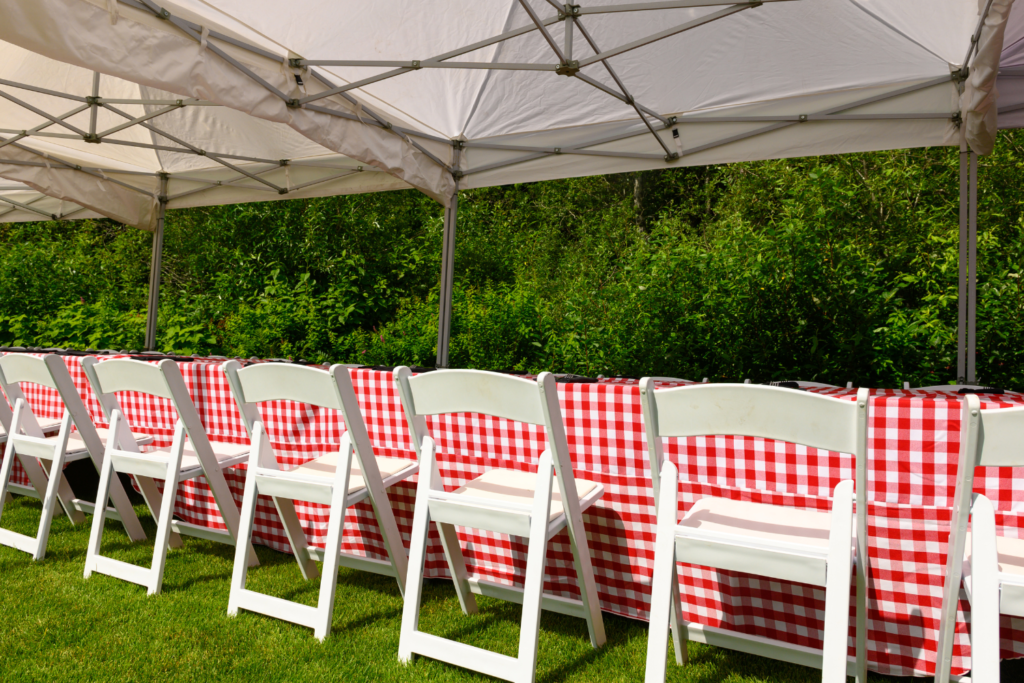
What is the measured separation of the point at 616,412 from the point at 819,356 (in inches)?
156

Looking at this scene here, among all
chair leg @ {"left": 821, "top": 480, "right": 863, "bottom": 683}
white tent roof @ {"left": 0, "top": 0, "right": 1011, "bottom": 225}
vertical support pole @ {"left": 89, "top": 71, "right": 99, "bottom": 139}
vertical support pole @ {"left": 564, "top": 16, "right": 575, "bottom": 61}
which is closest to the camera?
chair leg @ {"left": 821, "top": 480, "right": 863, "bottom": 683}

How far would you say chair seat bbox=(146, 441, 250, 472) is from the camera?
249 cm

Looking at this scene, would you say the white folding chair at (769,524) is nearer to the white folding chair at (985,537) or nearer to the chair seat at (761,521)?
the chair seat at (761,521)

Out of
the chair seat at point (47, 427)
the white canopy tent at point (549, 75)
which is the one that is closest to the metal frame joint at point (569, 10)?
the white canopy tent at point (549, 75)

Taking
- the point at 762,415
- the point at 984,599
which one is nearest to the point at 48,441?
the point at 762,415

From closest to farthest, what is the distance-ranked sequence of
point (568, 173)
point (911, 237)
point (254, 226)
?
point (568, 173) < point (911, 237) < point (254, 226)

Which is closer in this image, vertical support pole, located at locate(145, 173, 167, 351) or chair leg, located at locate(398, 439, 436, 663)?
chair leg, located at locate(398, 439, 436, 663)

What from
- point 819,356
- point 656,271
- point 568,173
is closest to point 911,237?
point 819,356

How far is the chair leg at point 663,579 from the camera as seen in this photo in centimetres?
145

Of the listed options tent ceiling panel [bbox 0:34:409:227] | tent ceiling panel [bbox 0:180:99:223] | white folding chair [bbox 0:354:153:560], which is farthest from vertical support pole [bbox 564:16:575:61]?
tent ceiling panel [bbox 0:180:99:223]

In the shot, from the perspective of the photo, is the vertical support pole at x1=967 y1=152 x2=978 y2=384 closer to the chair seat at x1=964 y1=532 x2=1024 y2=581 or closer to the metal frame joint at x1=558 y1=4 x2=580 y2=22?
the chair seat at x1=964 y1=532 x2=1024 y2=581

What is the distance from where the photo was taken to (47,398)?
11.4ft

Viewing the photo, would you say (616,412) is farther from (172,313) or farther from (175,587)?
(172,313)

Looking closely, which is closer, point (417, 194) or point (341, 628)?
point (341, 628)
